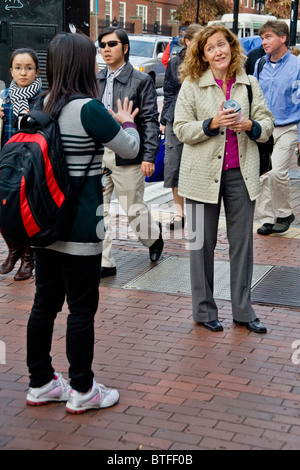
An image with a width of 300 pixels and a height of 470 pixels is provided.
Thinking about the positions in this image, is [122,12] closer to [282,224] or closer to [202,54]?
[282,224]

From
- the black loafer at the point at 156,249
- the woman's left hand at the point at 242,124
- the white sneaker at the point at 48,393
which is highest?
the woman's left hand at the point at 242,124

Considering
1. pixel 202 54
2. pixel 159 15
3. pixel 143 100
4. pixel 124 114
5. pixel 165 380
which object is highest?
pixel 202 54

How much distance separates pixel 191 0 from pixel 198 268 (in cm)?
5849

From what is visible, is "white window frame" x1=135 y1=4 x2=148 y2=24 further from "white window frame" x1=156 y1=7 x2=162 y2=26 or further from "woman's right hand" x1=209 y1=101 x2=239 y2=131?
"woman's right hand" x1=209 y1=101 x2=239 y2=131

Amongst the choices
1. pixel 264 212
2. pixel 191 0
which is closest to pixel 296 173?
pixel 264 212

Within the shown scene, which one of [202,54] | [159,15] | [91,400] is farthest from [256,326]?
[159,15]

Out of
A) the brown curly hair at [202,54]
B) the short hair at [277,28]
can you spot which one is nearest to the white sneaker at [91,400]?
the brown curly hair at [202,54]

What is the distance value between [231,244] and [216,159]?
612 millimetres

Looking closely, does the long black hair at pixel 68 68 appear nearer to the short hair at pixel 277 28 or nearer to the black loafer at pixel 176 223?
the short hair at pixel 277 28

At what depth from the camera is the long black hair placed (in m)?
3.85

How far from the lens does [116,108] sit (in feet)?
21.4

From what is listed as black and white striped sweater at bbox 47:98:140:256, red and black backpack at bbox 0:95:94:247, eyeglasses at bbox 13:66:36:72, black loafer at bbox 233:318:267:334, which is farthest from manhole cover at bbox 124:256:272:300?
red and black backpack at bbox 0:95:94:247

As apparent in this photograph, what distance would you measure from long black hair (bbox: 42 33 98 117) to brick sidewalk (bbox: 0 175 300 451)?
1.59 meters

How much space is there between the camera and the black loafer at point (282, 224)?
825cm
